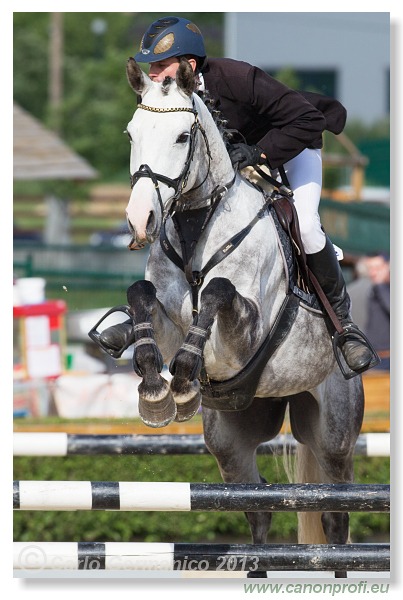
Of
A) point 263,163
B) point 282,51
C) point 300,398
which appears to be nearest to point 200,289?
point 263,163

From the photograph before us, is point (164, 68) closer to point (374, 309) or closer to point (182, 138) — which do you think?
point (182, 138)

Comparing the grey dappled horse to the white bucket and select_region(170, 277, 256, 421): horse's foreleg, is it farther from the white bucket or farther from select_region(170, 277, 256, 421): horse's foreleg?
the white bucket

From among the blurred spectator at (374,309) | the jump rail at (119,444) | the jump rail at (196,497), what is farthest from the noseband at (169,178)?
the blurred spectator at (374,309)

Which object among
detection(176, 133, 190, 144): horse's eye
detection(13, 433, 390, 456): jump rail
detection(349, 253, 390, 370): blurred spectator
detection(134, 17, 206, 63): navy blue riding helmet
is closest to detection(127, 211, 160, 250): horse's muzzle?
detection(176, 133, 190, 144): horse's eye

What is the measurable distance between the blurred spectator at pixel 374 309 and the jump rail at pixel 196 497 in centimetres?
367

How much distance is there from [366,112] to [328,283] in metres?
17.9

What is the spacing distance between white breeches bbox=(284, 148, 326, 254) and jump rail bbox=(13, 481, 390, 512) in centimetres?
97

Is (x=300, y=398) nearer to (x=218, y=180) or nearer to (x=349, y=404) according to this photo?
(x=349, y=404)

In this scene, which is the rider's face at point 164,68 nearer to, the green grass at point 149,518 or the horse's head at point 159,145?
the horse's head at point 159,145

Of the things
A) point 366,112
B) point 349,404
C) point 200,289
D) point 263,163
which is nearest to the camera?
point 200,289

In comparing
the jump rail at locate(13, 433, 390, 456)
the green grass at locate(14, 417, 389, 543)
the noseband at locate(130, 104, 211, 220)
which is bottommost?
the green grass at locate(14, 417, 389, 543)

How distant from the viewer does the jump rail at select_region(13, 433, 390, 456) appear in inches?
181

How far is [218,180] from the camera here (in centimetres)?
386

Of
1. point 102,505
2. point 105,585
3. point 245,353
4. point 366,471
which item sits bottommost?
point 366,471
